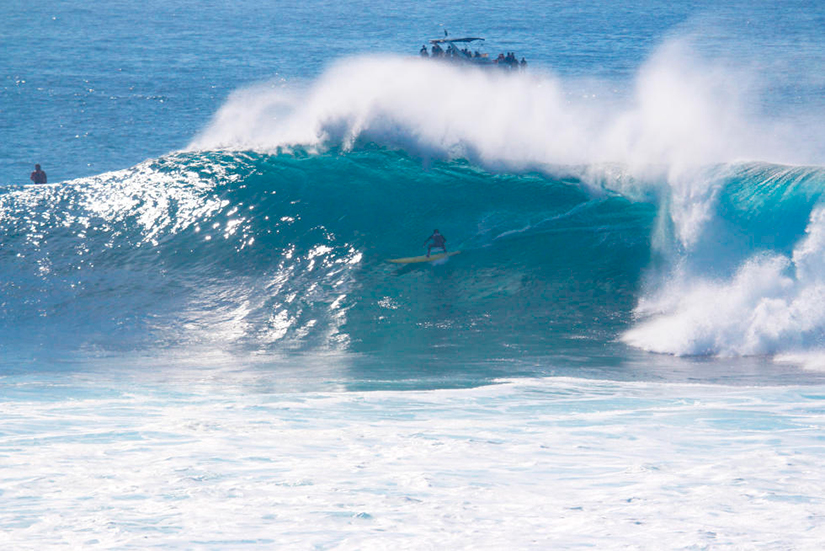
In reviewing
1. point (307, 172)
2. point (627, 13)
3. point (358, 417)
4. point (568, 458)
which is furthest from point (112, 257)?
point (627, 13)

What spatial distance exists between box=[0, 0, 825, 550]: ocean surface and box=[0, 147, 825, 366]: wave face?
59 millimetres

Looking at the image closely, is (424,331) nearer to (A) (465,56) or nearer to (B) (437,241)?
(B) (437,241)

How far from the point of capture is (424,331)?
574 inches

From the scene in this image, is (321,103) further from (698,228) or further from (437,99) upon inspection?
(698,228)

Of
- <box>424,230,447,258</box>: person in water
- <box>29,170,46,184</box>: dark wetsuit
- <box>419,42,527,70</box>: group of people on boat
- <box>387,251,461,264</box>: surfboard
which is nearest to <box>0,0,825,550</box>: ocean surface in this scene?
<box>387,251,461,264</box>: surfboard

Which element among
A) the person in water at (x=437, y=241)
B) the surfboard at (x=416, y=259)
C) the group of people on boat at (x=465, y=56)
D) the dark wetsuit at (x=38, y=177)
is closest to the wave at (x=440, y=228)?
the surfboard at (x=416, y=259)

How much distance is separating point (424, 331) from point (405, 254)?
112 inches

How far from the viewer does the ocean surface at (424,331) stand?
743cm

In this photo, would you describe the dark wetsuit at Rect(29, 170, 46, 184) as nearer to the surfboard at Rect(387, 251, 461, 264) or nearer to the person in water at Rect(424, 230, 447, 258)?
the surfboard at Rect(387, 251, 461, 264)

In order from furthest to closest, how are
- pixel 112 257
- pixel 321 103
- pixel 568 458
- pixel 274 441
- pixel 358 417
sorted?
pixel 321 103, pixel 112 257, pixel 358 417, pixel 274 441, pixel 568 458

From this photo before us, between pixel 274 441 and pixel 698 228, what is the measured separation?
8.99 m

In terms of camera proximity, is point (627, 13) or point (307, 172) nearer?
point (307, 172)

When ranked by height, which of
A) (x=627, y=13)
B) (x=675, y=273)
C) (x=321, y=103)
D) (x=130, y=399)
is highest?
(x=627, y=13)

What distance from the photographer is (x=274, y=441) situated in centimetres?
919
